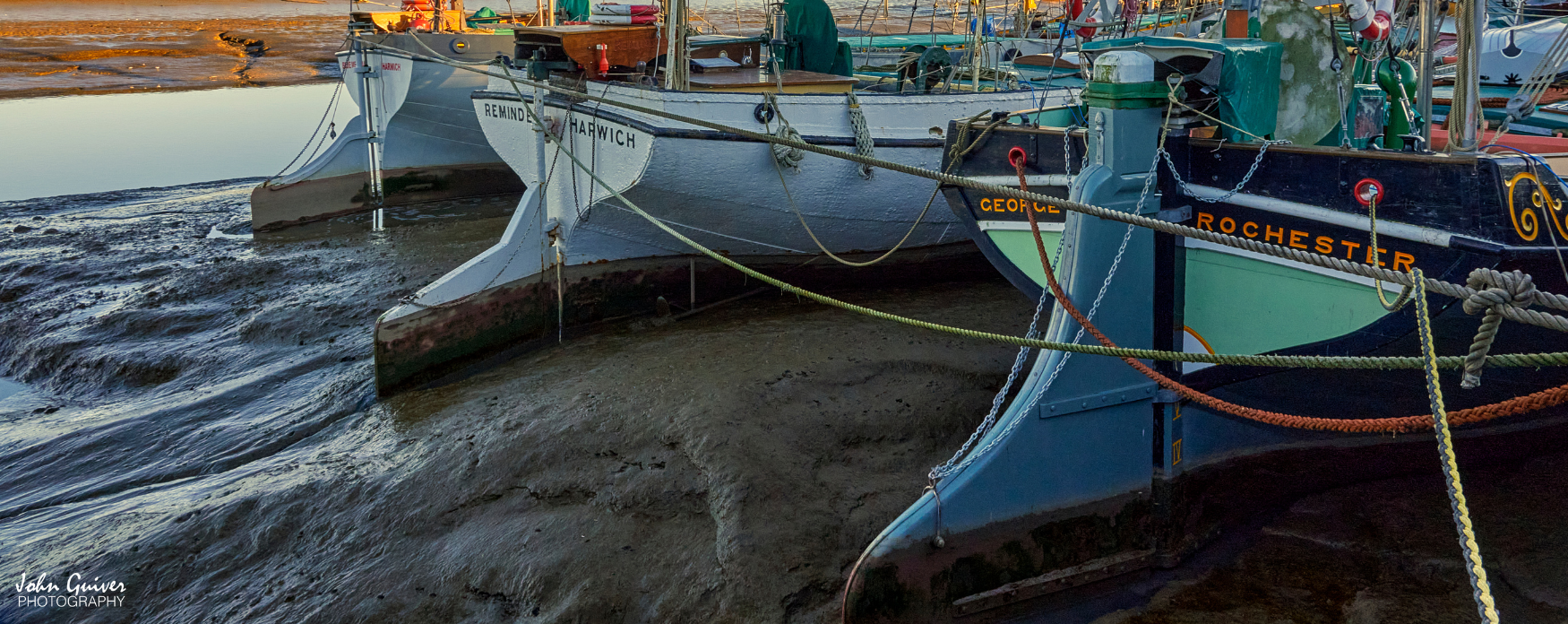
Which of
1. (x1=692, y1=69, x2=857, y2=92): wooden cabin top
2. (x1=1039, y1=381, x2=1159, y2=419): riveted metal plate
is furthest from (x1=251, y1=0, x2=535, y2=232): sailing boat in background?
(x1=1039, y1=381, x2=1159, y2=419): riveted metal plate

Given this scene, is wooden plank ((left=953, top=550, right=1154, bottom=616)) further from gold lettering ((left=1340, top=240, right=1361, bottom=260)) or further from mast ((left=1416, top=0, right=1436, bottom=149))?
mast ((left=1416, top=0, right=1436, bottom=149))

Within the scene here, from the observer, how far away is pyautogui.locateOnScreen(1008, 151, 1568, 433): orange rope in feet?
9.65

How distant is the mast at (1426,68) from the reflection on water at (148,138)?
55.3 ft

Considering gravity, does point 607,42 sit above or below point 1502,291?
above

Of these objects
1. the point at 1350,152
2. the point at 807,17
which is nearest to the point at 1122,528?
the point at 1350,152

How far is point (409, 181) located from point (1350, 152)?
12522mm

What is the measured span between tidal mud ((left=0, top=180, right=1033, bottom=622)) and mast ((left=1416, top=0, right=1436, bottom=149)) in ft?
9.35

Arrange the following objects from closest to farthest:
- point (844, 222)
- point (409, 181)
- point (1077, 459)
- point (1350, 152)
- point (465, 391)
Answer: point (1350, 152) → point (1077, 459) → point (465, 391) → point (844, 222) → point (409, 181)

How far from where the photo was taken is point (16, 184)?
1559 centimetres

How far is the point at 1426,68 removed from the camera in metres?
4.59

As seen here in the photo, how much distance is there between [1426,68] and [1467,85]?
1.16 ft

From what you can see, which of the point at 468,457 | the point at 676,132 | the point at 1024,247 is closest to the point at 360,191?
the point at 676,132

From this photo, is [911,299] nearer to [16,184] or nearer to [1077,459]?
[1077,459]

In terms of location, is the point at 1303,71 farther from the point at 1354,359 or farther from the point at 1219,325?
the point at 1354,359
